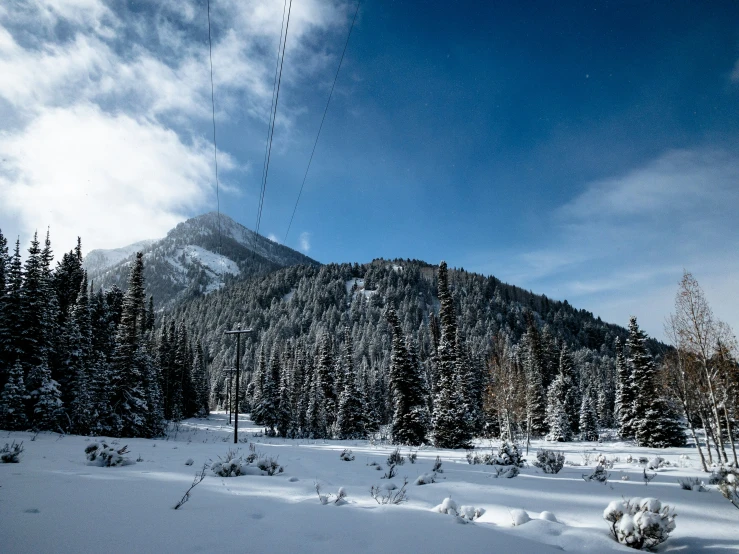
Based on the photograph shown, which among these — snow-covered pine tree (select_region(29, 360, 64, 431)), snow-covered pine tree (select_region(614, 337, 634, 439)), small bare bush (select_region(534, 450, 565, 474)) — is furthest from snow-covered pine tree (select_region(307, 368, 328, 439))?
small bare bush (select_region(534, 450, 565, 474))

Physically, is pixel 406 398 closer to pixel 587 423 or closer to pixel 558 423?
pixel 558 423

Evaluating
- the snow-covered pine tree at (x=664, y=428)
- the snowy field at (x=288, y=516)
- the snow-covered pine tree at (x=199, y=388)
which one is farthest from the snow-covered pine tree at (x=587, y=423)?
the snow-covered pine tree at (x=199, y=388)

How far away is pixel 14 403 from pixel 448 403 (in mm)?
26838

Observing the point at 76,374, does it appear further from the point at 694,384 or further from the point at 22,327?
the point at 694,384

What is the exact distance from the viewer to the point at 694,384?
20.5 metres

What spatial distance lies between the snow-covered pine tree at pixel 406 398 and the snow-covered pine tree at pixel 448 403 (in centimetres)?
174

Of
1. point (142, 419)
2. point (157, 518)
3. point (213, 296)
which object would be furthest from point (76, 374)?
point (213, 296)

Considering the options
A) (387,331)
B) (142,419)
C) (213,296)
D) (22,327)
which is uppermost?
(213,296)

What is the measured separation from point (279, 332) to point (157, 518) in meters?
157

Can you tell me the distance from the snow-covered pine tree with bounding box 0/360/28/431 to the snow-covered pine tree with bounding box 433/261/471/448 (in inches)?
1007

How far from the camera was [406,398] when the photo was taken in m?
29.5

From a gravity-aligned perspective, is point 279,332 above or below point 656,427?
above

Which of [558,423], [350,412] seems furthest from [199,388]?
[558,423]

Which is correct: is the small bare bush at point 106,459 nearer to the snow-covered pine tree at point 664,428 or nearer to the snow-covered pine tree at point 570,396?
the snow-covered pine tree at point 664,428
